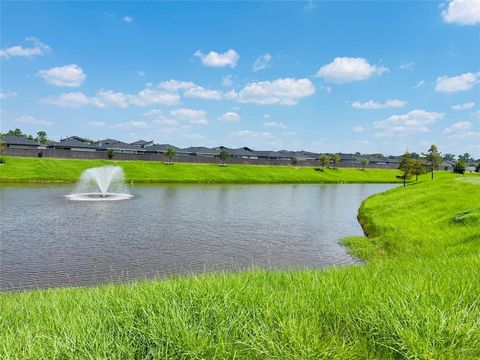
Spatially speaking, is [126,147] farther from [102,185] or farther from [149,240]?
[149,240]

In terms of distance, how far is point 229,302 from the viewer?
6543 mm

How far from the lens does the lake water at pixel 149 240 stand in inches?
767

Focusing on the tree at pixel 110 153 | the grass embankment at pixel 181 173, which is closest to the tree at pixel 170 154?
the grass embankment at pixel 181 173

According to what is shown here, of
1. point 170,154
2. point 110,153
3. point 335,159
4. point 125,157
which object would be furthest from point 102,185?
point 335,159

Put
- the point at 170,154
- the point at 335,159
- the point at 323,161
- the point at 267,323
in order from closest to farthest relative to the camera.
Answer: the point at 267,323, the point at 170,154, the point at 323,161, the point at 335,159

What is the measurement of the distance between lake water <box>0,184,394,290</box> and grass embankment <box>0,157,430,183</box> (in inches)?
1392

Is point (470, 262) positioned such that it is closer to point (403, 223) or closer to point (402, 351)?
point (402, 351)

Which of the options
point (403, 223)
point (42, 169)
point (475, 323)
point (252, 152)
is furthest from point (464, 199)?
point (252, 152)

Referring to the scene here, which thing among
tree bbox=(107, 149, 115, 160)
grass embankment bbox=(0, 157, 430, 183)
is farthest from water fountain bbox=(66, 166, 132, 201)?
tree bbox=(107, 149, 115, 160)

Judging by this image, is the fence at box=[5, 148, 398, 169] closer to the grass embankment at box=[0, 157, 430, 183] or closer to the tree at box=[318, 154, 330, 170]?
the tree at box=[318, 154, 330, 170]

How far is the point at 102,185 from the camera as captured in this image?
208 ft

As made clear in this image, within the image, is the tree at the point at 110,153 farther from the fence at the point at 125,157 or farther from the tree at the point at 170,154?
the tree at the point at 170,154

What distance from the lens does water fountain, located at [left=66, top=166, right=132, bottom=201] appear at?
Answer: 5528 centimetres

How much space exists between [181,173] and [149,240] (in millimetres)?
71256
